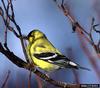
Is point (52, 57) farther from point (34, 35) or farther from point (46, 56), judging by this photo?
point (34, 35)

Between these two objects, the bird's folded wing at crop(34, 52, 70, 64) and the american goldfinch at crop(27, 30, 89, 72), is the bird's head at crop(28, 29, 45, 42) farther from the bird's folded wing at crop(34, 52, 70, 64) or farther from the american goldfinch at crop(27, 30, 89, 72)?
the bird's folded wing at crop(34, 52, 70, 64)

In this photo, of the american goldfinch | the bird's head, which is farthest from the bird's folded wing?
the bird's head

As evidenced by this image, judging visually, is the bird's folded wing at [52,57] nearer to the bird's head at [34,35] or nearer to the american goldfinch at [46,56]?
the american goldfinch at [46,56]

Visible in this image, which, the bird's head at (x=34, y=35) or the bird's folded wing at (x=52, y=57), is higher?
the bird's head at (x=34, y=35)

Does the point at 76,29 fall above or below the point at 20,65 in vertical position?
above

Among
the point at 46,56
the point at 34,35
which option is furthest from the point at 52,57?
the point at 34,35

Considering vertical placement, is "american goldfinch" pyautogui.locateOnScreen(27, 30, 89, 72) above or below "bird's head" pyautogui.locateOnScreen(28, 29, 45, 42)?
below

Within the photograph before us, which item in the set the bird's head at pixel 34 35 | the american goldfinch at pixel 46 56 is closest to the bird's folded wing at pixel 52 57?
the american goldfinch at pixel 46 56

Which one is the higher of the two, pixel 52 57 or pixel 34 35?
pixel 34 35

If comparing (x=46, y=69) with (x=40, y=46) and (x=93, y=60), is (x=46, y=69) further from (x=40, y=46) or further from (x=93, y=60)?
(x=93, y=60)

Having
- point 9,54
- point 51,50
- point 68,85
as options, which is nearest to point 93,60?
point 68,85

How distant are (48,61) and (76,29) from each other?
1.12 meters

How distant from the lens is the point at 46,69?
2.84 meters

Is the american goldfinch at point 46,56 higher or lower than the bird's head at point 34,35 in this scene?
lower
